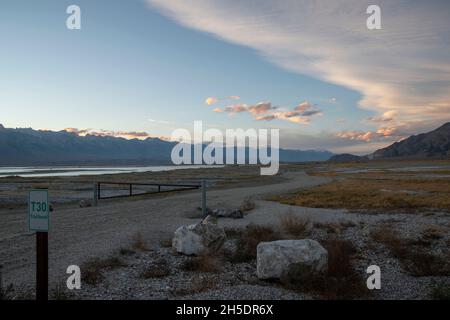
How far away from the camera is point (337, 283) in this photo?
8.21m

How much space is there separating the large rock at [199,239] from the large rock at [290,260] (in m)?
2.41

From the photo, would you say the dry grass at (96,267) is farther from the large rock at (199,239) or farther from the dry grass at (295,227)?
the dry grass at (295,227)

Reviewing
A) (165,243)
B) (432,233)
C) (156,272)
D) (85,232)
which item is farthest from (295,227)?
(85,232)

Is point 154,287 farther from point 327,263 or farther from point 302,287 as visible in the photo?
point 327,263

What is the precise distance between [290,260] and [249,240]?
370cm

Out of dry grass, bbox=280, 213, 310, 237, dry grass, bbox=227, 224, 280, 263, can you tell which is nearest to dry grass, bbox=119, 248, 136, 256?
dry grass, bbox=227, 224, 280, 263

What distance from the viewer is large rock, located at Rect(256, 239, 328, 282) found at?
340 inches

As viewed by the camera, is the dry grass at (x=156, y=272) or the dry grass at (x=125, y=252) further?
the dry grass at (x=125, y=252)

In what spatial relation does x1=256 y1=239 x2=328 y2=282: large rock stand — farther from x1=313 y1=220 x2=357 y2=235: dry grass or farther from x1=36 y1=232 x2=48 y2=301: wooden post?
x1=313 y1=220 x2=357 y2=235: dry grass

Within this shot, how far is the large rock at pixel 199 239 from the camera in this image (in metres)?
11.1

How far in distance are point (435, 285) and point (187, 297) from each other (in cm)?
515

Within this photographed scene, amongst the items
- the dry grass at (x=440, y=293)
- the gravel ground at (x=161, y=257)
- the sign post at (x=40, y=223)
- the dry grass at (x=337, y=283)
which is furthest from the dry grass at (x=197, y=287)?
the dry grass at (x=440, y=293)
